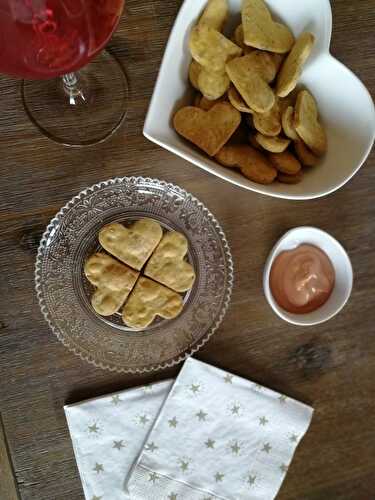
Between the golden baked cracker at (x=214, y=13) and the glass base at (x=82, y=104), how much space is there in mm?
135

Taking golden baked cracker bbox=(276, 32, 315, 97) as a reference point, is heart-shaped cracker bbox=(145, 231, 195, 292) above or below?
below

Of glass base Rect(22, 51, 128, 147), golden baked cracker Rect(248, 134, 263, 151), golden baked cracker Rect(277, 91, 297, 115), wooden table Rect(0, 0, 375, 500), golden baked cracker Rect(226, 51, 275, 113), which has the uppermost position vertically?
golden baked cracker Rect(226, 51, 275, 113)

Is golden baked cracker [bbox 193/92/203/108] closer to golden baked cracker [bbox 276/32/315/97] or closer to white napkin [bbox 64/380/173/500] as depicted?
golden baked cracker [bbox 276/32/315/97]

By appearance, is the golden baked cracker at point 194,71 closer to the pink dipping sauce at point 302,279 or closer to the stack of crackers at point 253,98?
the stack of crackers at point 253,98

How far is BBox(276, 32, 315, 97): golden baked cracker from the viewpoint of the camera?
1.99 ft

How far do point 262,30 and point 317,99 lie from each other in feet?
0.36

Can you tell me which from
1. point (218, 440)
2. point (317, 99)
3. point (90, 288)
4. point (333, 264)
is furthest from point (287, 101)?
point (218, 440)

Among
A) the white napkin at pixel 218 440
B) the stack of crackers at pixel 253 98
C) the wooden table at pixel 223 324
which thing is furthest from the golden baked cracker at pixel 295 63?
the white napkin at pixel 218 440

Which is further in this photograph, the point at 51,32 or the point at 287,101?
the point at 287,101

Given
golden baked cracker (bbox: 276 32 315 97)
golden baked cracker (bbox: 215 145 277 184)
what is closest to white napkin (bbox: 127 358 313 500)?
golden baked cracker (bbox: 215 145 277 184)

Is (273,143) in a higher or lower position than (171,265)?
higher

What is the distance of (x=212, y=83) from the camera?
2.08 feet

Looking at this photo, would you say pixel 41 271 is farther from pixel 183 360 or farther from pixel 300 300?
pixel 300 300

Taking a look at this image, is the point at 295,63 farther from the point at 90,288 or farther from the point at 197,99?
the point at 90,288
